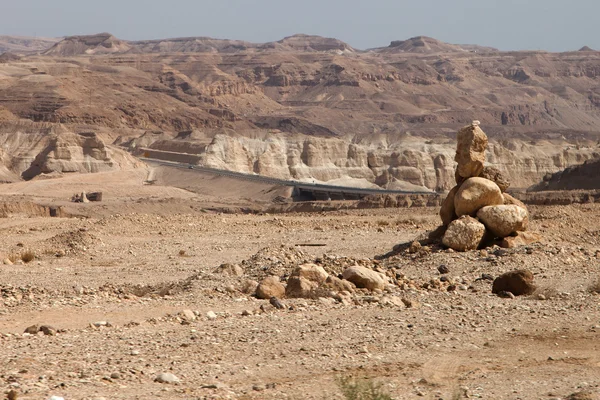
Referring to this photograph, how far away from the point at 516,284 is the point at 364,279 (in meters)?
2.44

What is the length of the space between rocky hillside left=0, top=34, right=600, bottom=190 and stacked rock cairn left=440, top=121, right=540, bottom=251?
5294 cm

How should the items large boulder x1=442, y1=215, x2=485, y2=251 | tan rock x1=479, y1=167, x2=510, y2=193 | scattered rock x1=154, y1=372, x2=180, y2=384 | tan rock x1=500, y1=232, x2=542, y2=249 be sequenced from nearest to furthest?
scattered rock x1=154, y1=372, x2=180, y2=384 → large boulder x1=442, y1=215, x2=485, y2=251 → tan rock x1=500, y1=232, x2=542, y2=249 → tan rock x1=479, y1=167, x2=510, y2=193

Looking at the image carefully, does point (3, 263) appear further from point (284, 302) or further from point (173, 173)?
point (173, 173)

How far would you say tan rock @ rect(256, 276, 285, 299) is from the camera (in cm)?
1573

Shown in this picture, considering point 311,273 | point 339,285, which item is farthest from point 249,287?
point 339,285

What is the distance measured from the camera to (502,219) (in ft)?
71.0

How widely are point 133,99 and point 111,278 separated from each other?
115 metres

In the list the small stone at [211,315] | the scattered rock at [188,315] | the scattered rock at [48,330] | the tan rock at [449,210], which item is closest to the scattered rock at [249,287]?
the small stone at [211,315]

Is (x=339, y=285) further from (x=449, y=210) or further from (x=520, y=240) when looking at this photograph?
(x=449, y=210)

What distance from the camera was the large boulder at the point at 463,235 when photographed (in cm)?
2120

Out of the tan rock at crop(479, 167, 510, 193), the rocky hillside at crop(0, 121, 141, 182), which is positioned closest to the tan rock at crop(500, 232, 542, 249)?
the tan rock at crop(479, 167, 510, 193)

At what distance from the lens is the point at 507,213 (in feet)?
71.4

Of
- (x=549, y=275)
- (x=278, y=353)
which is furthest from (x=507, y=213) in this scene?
(x=278, y=353)

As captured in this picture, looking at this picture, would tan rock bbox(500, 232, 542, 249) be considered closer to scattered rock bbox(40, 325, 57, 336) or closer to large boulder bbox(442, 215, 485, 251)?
large boulder bbox(442, 215, 485, 251)
